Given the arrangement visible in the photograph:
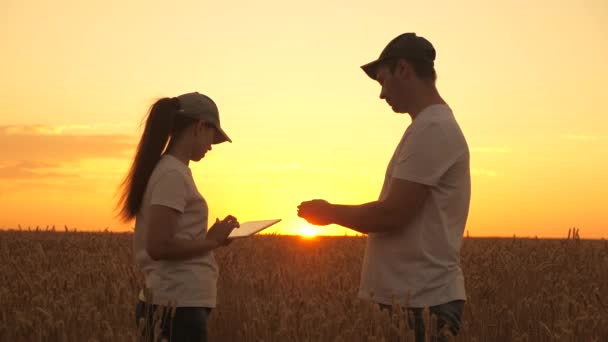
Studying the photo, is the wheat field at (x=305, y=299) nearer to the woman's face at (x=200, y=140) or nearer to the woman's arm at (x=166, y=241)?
the woman's arm at (x=166, y=241)

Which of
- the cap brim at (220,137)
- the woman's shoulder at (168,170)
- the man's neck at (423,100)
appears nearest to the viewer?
the man's neck at (423,100)

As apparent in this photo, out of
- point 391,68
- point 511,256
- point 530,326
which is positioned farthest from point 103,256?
point 391,68

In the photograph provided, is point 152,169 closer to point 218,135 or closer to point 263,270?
point 218,135

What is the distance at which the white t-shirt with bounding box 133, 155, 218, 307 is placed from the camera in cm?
338

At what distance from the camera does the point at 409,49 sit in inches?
122

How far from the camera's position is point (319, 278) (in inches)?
304

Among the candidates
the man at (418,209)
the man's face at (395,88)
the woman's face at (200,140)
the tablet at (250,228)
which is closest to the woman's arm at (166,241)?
the tablet at (250,228)

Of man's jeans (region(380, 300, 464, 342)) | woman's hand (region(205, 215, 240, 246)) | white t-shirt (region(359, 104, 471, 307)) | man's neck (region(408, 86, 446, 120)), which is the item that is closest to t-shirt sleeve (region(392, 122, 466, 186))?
white t-shirt (region(359, 104, 471, 307))

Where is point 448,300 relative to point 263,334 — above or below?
above

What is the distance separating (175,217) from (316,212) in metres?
0.68

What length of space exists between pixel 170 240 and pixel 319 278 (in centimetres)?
455

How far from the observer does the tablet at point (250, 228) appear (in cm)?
348

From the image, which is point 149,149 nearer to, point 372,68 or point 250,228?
point 250,228

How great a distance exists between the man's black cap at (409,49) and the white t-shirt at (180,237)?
106cm
